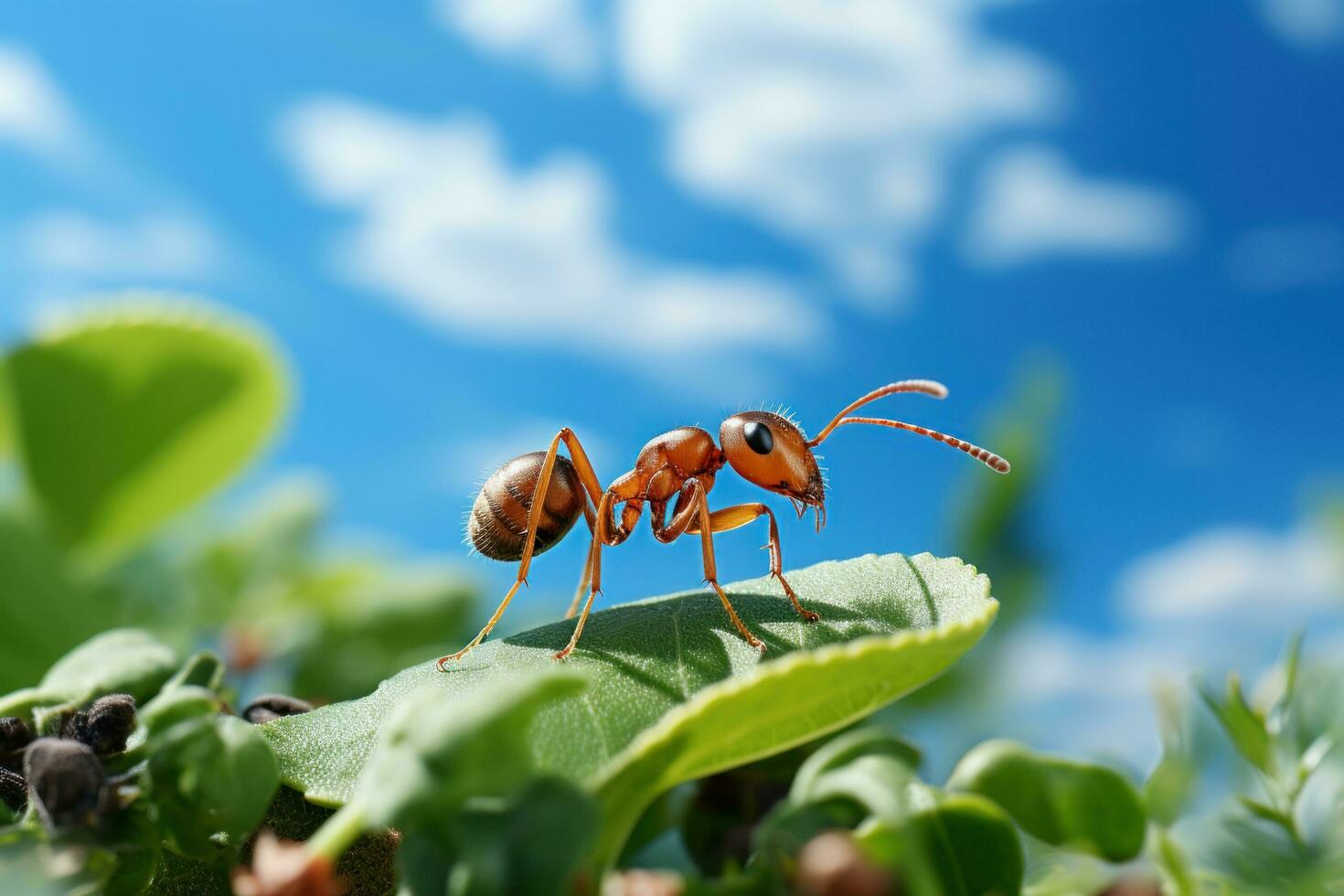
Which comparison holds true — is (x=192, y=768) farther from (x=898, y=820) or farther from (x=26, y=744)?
(x=898, y=820)

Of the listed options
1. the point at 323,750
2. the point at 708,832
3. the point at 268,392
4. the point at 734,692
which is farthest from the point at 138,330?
the point at 734,692

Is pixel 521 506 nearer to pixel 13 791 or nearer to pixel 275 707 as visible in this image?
pixel 275 707

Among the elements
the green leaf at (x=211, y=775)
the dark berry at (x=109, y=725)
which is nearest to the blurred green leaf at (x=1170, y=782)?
the green leaf at (x=211, y=775)

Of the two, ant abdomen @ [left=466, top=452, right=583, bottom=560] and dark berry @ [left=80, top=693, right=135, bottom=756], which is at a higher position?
ant abdomen @ [left=466, top=452, right=583, bottom=560]

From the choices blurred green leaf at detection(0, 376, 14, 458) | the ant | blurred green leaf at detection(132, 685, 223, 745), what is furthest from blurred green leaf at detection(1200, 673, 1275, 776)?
blurred green leaf at detection(0, 376, 14, 458)

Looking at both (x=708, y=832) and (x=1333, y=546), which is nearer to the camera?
(x=708, y=832)

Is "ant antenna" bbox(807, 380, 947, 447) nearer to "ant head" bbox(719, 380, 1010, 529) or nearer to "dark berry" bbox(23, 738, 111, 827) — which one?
"ant head" bbox(719, 380, 1010, 529)
